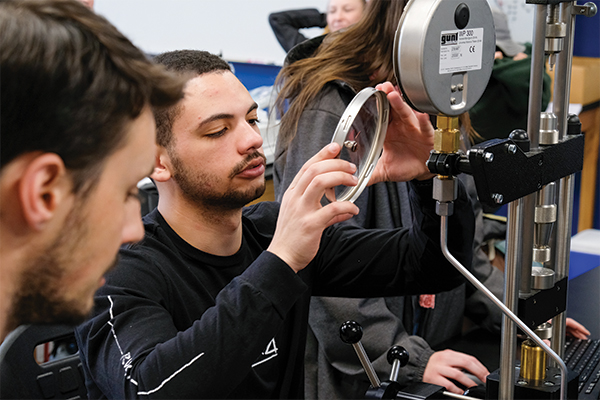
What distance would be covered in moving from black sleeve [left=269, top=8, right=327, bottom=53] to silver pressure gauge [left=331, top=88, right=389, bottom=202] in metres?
2.52

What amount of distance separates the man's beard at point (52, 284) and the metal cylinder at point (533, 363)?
0.65m

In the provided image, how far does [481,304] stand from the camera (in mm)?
1701

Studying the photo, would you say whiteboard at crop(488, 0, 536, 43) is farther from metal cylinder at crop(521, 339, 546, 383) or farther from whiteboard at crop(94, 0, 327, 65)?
→ metal cylinder at crop(521, 339, 546, 383)

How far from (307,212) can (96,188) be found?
0.43 metres

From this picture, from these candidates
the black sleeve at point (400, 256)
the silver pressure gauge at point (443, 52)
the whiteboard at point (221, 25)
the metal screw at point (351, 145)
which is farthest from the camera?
the whiteboard at point (221, 25)

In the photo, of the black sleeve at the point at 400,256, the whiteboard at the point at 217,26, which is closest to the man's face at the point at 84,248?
the black sleeve at the point at 400,256

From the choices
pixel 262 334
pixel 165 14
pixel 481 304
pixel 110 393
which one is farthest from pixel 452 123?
pixel 165 14

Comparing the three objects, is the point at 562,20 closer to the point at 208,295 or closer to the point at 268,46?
the point at 208,295

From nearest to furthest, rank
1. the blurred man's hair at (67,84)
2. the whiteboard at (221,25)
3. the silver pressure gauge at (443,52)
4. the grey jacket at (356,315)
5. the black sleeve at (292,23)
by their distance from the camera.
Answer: the blurred man's hair at (67,84) < the silver pressure gauge at (443,52) < the grey jacket at (356,315) < the black sleeve at (292,23) < the whiteboard at (221,25)

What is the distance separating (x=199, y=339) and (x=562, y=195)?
56cm

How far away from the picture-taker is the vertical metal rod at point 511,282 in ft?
2.85

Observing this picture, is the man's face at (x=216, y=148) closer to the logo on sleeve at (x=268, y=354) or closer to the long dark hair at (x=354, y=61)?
the logo on sleeve at (x=268, y=354)

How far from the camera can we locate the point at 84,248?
56 cm

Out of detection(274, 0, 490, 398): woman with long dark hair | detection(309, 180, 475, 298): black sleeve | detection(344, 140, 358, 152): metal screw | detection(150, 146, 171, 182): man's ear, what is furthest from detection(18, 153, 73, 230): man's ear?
detection(274, 0, 490, 398): woman with long dark hair
